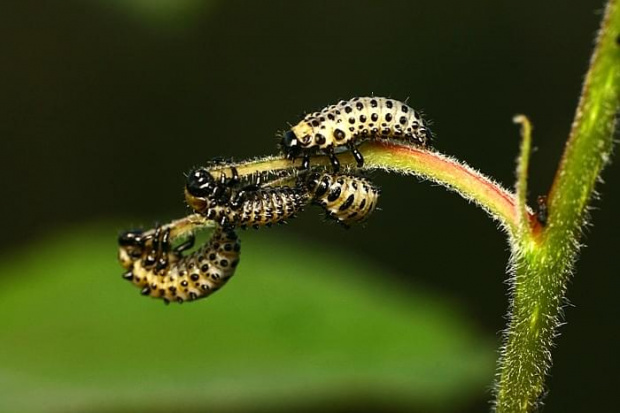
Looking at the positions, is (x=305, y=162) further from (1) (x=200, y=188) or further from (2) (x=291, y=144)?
(1) (x=200, y=188)

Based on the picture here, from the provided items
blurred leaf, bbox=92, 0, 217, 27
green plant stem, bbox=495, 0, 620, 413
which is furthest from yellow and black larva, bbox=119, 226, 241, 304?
blurred leaf, bbox=92, 0, 217, 27

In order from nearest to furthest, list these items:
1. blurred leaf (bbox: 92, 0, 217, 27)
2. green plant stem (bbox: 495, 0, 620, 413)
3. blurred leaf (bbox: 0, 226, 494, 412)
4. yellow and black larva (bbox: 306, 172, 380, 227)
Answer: green plant stem (bbox: 495, 0, 620, 413) < yellow and black larva (bbox: 306, 172, 380, 227) < blurred leaf (bbox: 0, 226, 494, 412) < blurred leaf (bbox: 92, 0, 217, 27)

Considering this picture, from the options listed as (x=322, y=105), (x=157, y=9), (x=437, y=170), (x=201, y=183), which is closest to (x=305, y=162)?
(x=201, y=183)

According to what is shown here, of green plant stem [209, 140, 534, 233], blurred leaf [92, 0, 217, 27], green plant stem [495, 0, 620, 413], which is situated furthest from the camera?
blurred leaf [92, 0, 217, 27]

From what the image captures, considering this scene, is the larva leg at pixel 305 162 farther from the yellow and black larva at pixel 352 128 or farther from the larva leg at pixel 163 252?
the larva leg at pixel 163 252

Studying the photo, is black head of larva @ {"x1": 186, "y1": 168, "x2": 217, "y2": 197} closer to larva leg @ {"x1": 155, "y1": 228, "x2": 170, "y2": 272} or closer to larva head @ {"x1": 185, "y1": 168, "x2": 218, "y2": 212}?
larva head @ {"x1": 185, "y1": 168, "x2": 218, "y2": 212}

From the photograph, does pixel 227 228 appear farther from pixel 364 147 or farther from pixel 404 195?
pixel 404 195

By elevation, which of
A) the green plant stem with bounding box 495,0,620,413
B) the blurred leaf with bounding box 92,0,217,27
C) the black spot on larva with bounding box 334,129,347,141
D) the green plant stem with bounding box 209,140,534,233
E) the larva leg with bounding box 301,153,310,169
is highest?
the blurred leaf with bounding box 92,0,217,27
